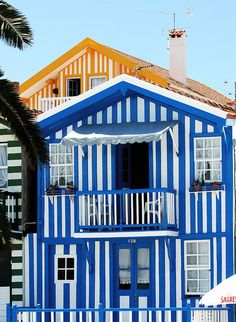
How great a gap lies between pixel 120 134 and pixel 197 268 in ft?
13.6

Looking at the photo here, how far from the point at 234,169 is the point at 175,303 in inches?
157

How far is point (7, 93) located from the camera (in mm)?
29719

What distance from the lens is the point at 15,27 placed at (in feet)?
97.0

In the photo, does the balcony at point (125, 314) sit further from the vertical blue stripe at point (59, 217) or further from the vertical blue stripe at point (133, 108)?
the vertical blue stripe at point (133, 108)

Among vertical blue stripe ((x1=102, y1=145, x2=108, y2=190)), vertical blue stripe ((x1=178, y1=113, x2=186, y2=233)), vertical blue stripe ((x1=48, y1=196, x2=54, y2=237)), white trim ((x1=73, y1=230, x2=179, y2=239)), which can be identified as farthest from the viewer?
vertical blue stripe ((x1=48, y1=196, x2=54, y2=237))

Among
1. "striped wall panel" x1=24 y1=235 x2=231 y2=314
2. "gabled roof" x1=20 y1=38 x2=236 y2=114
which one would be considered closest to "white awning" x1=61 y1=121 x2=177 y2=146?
"striped wall panel" x1=24 y1=235 x2=231 y2=314

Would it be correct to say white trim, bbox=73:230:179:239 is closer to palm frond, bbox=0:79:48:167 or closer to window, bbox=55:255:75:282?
window, bbox=55:255:75:282

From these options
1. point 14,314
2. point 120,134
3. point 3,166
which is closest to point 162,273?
point 120,134

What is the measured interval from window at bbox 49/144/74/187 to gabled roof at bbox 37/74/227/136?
663 millimetres

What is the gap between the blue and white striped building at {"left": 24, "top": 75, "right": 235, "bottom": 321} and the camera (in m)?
34.0

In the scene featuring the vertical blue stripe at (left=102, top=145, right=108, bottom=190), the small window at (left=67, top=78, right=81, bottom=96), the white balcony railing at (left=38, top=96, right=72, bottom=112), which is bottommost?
the vertical blue stripe at (left=102, top=145, right=108, bottom=190)

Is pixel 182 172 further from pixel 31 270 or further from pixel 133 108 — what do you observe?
pixel 31 270

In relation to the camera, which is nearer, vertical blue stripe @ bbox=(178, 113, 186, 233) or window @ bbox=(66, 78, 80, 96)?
vertical blue stripe @ bbox=(178, 113, 186, 233)

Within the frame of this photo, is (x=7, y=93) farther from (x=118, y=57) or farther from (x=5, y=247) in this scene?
(x=118, y=57)
